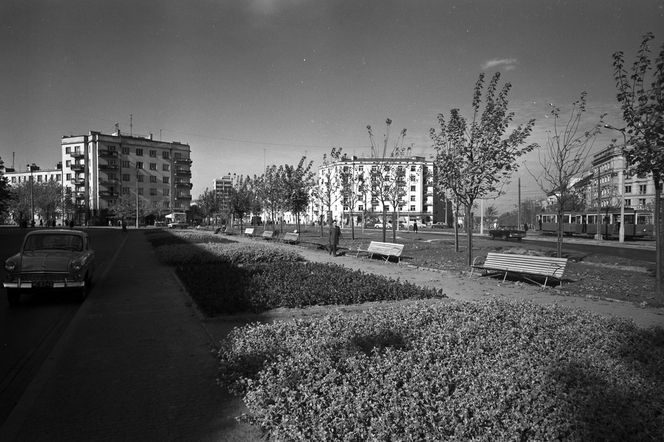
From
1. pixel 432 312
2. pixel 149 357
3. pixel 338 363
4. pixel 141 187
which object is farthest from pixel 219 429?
pixel 141 187

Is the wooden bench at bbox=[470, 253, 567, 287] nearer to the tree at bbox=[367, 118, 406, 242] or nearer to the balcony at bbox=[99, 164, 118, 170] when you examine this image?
the tree at bbox=[367, 118, 406, 242]

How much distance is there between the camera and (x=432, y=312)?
22.8ft

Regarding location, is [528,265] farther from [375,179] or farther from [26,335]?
[375,179]

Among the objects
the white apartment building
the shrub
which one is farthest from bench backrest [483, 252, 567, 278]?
the shrub

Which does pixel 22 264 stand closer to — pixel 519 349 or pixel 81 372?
pixel 81 372

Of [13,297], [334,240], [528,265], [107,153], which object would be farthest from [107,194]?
[528,265]

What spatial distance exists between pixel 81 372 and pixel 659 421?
5643mm

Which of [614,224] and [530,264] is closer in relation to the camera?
[530,264]

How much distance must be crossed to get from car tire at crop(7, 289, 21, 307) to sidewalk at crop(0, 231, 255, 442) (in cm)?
208

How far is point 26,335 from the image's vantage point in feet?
23.4

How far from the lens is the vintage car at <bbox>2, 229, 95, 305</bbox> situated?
9227mm

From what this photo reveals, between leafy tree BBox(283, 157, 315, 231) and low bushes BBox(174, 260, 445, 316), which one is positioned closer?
low bushes BBox(174, 260, 445, 316)

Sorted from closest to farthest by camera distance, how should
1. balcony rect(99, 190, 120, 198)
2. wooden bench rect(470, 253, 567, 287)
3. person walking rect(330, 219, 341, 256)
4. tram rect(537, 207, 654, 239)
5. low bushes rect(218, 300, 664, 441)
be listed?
1. low bushes rect(218, 300, 664, 441)
2. wooden bench rect(470, 253, 567, 287)
3. person walking rect(330, 219, 341, 256)
4. tram rect(537, 207, 654, 239)
5. balcony rect(99, 190, 120, 198)

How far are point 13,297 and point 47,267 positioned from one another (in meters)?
0.89
